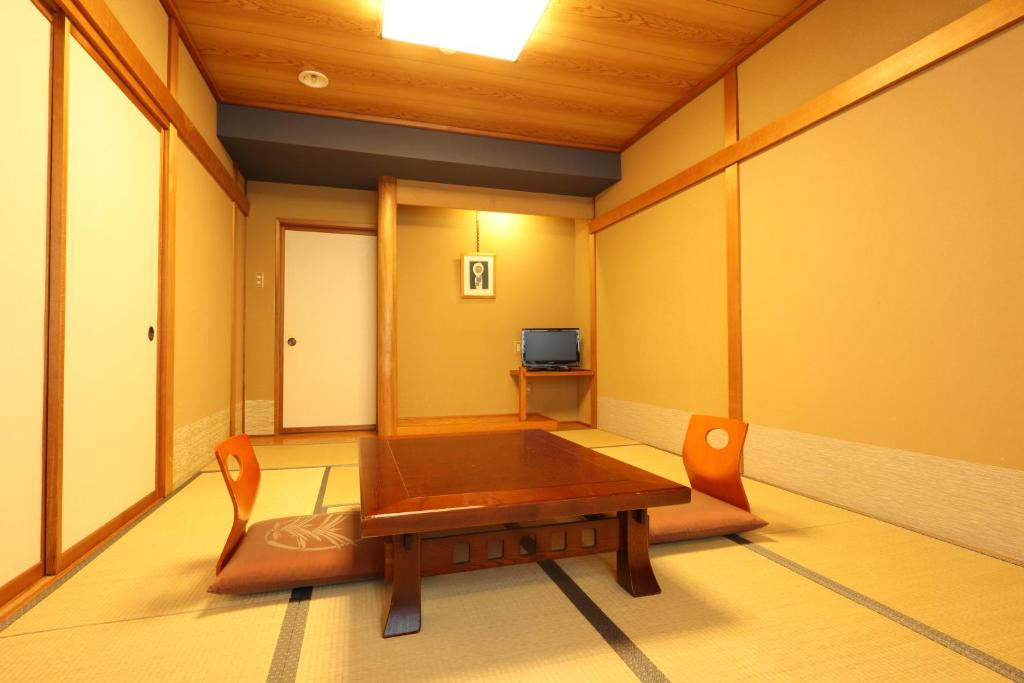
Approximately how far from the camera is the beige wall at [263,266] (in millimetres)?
4648

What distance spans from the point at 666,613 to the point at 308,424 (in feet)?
13.9

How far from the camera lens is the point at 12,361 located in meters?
1.52

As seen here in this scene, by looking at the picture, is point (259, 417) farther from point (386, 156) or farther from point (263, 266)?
point (386, 156)

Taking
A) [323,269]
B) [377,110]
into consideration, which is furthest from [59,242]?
[323,269]

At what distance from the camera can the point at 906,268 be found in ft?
7.27

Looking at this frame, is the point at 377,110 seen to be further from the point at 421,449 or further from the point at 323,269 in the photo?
the point at 421,449

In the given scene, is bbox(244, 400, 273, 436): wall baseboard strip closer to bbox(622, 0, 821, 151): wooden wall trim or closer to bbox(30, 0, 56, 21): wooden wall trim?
bbox(30, 0, 56, 21): wooden wall trim

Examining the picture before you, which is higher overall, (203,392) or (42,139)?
(42,139)

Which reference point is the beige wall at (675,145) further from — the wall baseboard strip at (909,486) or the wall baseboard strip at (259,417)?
the wall baseboard strip at (259,417)

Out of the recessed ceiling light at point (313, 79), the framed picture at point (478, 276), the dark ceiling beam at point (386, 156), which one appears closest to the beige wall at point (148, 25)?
the recessed ceiling light at point (313, 79)

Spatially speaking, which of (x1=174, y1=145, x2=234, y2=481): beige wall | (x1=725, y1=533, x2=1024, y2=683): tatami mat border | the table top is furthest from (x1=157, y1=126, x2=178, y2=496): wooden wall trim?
(x1=725, y1=533, x2=1024, y2=683): tatami mat border

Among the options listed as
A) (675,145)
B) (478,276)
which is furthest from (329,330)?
(675,145)

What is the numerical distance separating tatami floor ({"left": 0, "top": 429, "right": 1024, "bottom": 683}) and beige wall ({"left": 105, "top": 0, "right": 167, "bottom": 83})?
7.51ft

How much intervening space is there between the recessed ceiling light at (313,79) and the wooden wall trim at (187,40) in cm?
60
